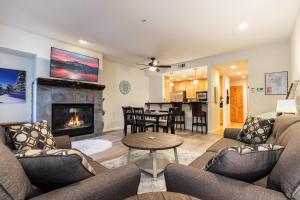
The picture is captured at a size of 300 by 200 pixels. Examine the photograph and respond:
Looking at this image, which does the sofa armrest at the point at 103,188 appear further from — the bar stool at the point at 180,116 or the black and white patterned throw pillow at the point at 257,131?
the bar stool at the point at 180,116

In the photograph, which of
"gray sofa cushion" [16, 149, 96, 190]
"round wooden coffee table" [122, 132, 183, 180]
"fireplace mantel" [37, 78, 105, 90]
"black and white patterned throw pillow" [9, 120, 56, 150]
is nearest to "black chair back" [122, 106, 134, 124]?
"fireplace mantel" [37, 78, 105, 90]

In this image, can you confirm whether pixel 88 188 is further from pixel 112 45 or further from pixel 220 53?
pixel 220 53

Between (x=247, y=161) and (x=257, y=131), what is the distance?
147 centimetres

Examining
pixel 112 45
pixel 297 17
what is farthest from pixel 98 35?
pixel 297 17

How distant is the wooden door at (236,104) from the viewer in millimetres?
8594

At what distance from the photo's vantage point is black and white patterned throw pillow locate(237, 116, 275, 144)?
2.09 m

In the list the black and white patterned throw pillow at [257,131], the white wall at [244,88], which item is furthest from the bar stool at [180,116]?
the white wall at [244,88]

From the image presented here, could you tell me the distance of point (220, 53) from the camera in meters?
5.13

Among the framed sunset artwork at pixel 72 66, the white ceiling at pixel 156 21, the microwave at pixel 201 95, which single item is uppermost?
the white ceiling at pixel 156 21

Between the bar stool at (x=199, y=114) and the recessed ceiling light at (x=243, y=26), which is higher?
the recessed ceiling light at (x=243, y=26)

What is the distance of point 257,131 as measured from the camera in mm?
2146

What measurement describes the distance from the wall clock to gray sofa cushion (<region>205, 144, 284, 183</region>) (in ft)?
18.5

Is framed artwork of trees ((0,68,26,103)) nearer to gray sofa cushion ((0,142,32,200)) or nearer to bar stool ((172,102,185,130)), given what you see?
gray sofa cushion ((0,142,32,200))

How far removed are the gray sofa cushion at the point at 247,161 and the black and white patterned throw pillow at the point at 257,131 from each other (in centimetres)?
125
